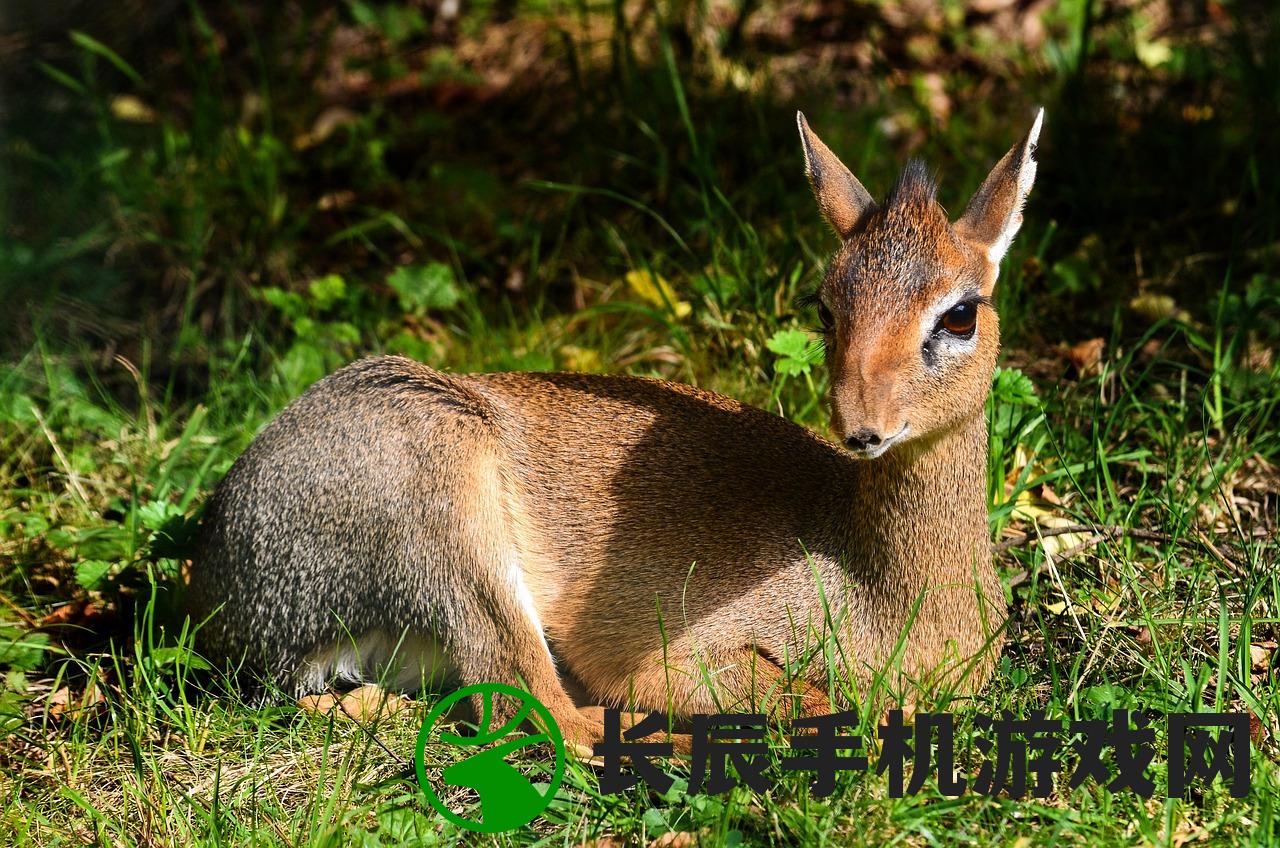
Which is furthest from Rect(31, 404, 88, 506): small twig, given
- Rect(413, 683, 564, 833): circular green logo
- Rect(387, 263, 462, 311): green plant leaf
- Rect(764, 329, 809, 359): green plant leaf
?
Rect(764, 329, 809, 359): green plant leaf

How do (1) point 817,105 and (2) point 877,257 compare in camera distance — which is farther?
(1) point 817,105

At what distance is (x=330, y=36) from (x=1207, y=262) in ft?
15.3

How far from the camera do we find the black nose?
3.26m

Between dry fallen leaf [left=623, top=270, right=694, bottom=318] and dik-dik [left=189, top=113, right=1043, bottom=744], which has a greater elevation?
dry fallen leaf [left=623, top=270, right=694, bottom=318]

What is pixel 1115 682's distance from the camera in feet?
12.7

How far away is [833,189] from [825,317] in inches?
16.8

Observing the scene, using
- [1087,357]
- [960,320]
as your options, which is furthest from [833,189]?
[1087,357]

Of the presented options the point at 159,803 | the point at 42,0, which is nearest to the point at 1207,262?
the point at 159,803

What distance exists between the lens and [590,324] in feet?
18.9

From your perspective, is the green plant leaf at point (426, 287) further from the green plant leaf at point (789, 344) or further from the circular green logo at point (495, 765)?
the circular green logo at point (495, 765)

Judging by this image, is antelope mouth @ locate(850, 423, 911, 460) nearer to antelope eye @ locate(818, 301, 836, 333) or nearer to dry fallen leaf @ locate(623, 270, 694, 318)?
antelope eye @ locate(818, 301, 836, 333)

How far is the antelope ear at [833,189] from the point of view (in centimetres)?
380

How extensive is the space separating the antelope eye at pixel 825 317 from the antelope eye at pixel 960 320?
0.29 metres

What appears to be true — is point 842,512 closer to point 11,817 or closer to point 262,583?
point 262,583
